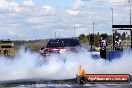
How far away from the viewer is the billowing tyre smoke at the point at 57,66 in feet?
64.7

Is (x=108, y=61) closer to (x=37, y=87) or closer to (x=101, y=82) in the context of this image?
(x=101, y=82)

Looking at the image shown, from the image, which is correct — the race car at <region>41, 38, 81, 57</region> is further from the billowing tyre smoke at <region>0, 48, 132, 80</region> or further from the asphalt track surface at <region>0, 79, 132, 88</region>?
the asphalt track surface at <region>0, 79, 132, 88</region>

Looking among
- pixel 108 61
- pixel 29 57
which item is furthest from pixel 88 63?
pixel 29 57

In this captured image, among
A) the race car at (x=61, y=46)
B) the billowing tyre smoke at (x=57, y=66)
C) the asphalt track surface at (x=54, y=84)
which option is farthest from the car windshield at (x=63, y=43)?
the asphalt track surface at (x=54, y=84)

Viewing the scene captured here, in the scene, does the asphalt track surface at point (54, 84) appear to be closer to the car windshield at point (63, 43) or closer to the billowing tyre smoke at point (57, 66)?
the billowing tyre smoke at point (57, 66)

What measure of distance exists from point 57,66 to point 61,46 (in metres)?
3.72

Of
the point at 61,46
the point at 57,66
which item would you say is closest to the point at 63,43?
the point at 61,46

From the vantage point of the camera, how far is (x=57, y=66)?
69.0 ft

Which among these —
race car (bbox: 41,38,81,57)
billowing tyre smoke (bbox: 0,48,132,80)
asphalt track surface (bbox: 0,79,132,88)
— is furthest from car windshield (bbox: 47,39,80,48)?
asphalt track surface (bbox: 0,79,132,88)

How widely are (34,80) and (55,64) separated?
3.73 meters

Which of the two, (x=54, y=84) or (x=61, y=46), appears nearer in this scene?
(x=54, y=84)

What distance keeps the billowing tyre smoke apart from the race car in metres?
0.52

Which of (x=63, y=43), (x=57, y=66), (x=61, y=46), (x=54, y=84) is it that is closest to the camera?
(x=54, y=84)

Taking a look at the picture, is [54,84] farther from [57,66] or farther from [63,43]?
[63,43]
